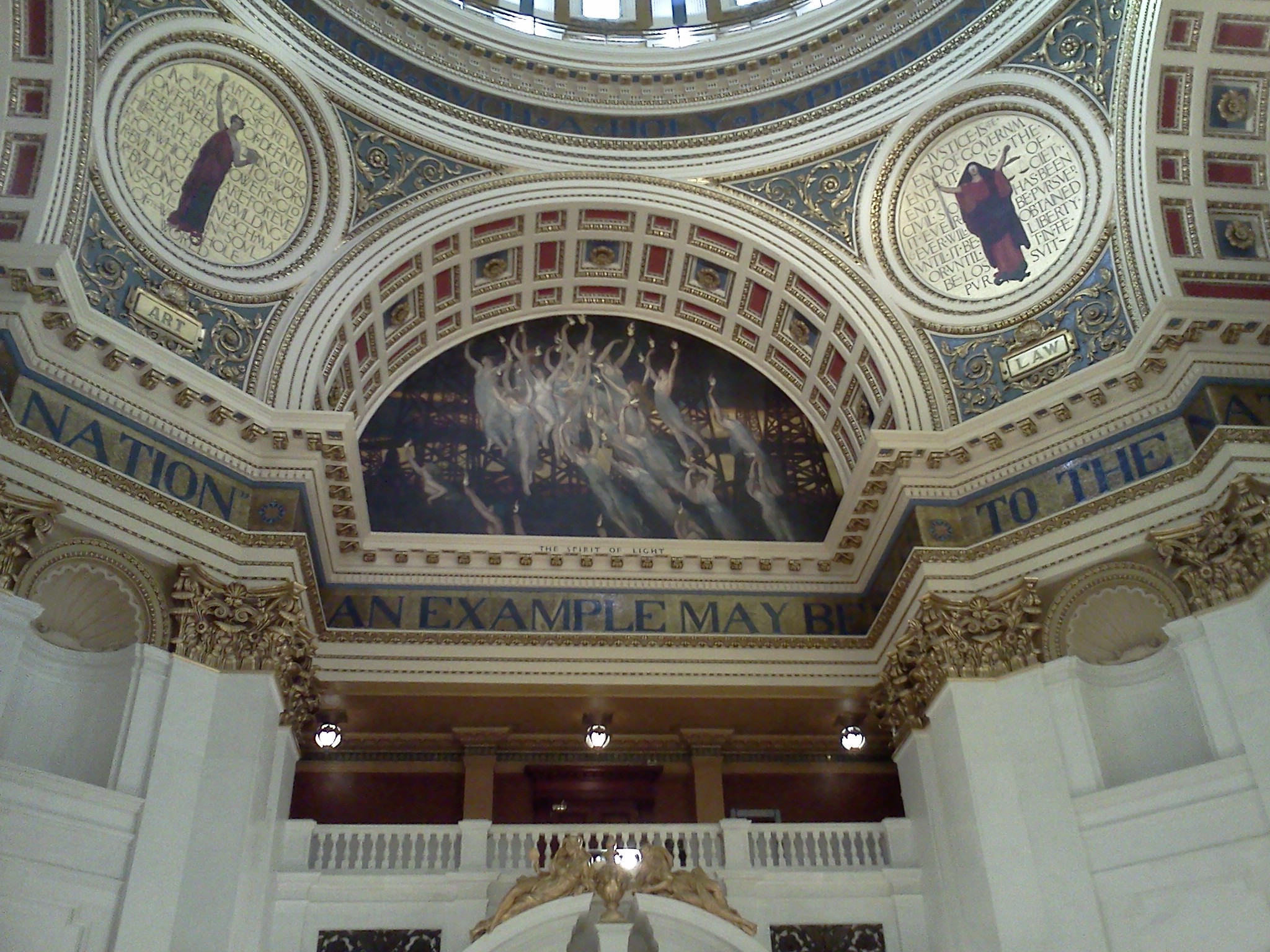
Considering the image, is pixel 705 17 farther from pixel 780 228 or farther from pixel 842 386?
pixel 842 386

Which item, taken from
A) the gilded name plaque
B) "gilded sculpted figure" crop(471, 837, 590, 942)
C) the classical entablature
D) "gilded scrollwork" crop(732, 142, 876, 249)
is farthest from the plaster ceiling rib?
"gilded sculpted figure" crop(471, 837, 590, 942)

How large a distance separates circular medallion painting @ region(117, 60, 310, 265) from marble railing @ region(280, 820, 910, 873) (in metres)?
7.45

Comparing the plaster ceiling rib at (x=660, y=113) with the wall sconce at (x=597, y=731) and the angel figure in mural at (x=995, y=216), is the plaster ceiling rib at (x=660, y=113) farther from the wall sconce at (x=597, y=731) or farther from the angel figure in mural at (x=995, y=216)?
the wall sconce at (x=597, y=731)

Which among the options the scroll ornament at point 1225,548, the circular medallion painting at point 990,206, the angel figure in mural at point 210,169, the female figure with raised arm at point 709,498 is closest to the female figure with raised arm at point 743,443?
the female figure with raised arm at point 709,498

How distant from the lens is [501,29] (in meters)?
18.4

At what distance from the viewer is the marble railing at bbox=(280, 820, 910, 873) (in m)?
13.9

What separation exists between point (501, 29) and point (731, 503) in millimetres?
7975

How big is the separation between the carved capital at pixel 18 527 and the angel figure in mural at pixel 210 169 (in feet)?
15.1

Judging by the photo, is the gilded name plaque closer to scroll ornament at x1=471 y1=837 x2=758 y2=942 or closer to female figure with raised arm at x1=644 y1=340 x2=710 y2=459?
female figure with raised arm at x1=644 y1=340 x2=710 y2=459

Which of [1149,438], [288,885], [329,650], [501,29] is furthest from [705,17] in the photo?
[288,885]

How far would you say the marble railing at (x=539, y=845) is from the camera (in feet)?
45.6

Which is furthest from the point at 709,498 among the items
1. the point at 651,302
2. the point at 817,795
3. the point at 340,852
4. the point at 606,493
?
the point at 340,852

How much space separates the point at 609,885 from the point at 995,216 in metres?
10.2

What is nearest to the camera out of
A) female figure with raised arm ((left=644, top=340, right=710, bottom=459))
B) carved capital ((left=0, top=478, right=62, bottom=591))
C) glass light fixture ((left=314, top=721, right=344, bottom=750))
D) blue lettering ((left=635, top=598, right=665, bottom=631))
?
carved capital ((left=0, top=478, right=62, bottom=591))
